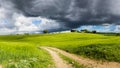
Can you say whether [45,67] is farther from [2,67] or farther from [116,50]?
[116,50]

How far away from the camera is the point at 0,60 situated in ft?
100

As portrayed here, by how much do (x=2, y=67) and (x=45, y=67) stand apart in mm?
4849

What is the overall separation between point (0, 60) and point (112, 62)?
15.4m

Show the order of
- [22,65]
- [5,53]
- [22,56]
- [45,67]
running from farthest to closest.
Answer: [22,56] < [5,53] < [45,67] < [22,65]

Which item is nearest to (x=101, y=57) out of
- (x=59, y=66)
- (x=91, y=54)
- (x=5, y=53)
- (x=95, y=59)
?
(x=95, y=59)

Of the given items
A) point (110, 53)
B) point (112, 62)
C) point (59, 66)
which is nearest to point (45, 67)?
point (59, 66)

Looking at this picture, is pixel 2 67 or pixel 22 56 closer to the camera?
pixel 2 67

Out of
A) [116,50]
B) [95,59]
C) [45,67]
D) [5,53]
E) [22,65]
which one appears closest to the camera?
[22,65]

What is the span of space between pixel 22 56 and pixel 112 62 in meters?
12.9

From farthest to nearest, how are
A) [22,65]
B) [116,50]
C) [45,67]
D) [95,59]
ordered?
[116,50] < [95,59] < [45,67] < [22,65]

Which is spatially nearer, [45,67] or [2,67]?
[2,67]

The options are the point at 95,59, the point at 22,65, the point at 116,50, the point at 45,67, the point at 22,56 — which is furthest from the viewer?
the point at 116,50

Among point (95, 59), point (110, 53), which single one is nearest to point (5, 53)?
point (95, 59)

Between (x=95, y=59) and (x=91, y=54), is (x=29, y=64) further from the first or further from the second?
Answer: (x=91, y=54)
